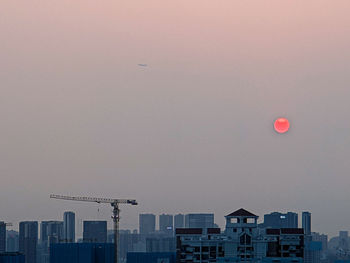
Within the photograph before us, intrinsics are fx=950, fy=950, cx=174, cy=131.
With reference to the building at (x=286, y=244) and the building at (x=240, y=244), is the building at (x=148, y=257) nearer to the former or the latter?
the building at (x=240, y=244)

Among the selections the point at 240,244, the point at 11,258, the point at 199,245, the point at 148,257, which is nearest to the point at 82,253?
the point at 148,257

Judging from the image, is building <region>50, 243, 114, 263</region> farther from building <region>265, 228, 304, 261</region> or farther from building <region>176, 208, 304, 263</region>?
building <region>265, 228, 304, 261</region>

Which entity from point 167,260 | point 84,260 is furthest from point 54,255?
point 167,260

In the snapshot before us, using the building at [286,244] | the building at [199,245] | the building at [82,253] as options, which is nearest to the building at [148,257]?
the building at [82,253]

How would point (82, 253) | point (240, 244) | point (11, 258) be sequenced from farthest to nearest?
point (82, 253) < point (11, 258) < point (240, 244)

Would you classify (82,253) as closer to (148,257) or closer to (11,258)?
(148,257)

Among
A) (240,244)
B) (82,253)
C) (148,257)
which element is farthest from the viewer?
(148,257)

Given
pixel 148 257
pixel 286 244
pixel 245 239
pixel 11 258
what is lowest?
pixel 11 258

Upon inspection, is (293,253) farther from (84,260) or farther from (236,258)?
(84,260)
